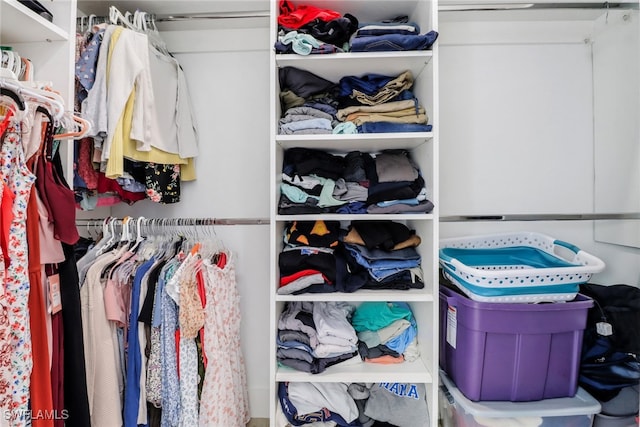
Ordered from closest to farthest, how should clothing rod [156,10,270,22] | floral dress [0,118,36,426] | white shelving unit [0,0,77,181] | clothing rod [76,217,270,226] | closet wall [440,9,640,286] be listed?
floral dress [0,118,36,426]
white shelving unit [0,0,77,181]
clothing rod [76,217,270,226]
clothing rod [156,10,270,22]
closet wall [440,9,640,286]

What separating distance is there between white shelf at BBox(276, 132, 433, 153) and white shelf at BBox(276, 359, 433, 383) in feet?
3.01

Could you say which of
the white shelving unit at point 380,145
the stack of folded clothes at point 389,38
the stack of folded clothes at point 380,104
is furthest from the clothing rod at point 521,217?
the stack of folded clothes at point 389,38

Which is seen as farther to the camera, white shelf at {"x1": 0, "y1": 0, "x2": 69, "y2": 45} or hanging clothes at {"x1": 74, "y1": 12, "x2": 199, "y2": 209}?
hanging clothes at {"x1": 74, "y1": 12, "x2": 199, "y2": 209}

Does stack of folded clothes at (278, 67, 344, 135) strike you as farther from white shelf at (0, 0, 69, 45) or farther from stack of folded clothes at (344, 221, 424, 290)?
white shelf at (0, 0, 69, 45)

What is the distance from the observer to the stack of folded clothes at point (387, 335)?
1.41 meters

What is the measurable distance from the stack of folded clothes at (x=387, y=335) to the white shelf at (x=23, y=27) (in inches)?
61.0

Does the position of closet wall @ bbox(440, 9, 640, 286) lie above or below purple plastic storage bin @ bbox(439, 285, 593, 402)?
above

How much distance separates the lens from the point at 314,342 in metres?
1.35

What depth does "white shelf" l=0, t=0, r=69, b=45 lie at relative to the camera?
3.10 ft

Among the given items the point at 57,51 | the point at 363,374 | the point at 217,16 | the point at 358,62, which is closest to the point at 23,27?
the point at 57,51

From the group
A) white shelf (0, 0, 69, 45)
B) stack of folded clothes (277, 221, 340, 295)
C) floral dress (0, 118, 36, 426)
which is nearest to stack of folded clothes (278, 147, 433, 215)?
stack of folded clothes (277, 221, 340, 295)

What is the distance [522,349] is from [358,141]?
3.30ft

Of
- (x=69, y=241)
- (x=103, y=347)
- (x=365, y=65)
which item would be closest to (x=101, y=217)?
(x=103, y=347)

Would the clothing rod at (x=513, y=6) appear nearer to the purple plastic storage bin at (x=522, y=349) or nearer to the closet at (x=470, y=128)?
the closet at (x=470, y=128)
